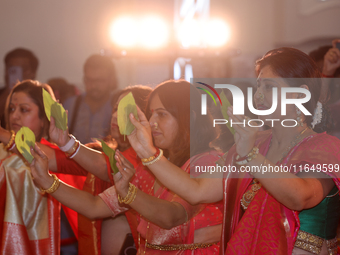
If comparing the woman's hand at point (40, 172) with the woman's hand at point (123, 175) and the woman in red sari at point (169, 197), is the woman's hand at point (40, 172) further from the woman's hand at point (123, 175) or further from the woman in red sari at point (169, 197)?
the woman's hand at point (123, 175)

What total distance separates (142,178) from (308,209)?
0.78 meters

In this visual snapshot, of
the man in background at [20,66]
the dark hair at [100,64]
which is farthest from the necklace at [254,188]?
the man in background at [20,66]

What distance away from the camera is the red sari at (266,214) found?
1127 millimetres

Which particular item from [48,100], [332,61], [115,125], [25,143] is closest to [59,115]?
[48,100]

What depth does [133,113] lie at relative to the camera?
1.29 m

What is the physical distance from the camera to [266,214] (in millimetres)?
1181

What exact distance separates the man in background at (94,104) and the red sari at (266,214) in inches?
62.1

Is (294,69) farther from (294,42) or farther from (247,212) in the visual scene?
(294,42)

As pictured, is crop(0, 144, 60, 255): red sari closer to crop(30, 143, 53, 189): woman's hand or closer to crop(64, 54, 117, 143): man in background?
Result: crop(30, 143, 53, 189): woman's hand

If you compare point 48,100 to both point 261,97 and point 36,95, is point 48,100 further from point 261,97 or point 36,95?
point 261,97

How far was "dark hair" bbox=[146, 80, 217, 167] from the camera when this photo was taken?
152 centimetres

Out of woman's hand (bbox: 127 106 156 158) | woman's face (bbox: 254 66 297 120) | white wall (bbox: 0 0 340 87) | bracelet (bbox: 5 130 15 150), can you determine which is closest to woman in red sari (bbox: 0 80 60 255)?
bracelet (bbox: 5 130 15 150)

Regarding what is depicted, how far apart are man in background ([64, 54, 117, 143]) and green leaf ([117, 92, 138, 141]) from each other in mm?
1452

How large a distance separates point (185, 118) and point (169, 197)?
338mm
